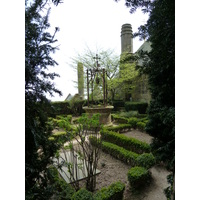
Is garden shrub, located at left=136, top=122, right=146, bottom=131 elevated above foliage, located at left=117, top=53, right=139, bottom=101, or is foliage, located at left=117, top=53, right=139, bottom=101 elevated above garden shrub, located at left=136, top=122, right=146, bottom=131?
foliage, located at left=117, top=53, right=139, bottom=101

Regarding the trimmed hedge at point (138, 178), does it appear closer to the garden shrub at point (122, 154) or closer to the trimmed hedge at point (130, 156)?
the trimmed hedge at point (130, 156)

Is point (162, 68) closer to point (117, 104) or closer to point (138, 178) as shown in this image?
point (138, 178)

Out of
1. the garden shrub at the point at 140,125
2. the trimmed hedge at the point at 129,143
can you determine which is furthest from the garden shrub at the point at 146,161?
the garden shrub at the point at 140,125

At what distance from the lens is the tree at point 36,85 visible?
1.26 meters

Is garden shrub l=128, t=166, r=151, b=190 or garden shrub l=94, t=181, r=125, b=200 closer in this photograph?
garden shrub l=94, t=181, r=125, b=200

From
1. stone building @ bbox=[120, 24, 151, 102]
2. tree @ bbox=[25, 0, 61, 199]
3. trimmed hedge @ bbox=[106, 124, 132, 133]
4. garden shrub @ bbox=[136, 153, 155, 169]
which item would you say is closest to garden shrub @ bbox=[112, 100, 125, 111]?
stone building @ bbox=[120, 24, 151, 102]

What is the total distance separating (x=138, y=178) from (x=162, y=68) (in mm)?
2159

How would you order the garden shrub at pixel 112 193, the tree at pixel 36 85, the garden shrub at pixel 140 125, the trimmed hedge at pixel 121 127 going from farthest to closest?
the garden shrub at pixel 140 125 → the trimmed hedge at pixel 121 127 → the garden shrub at pixel 112 193 → the tree at pixel 36 85

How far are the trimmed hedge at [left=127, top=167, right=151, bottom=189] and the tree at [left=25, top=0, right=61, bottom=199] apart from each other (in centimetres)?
176

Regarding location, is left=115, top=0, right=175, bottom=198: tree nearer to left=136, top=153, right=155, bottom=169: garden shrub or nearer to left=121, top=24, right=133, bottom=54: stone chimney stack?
left=136, top=153, right=155, bottom=169: garden shrub

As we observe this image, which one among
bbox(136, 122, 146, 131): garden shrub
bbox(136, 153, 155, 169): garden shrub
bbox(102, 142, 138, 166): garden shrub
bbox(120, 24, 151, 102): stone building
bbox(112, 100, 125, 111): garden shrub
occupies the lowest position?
bbox(102, 142, 138, 166): garden shrub

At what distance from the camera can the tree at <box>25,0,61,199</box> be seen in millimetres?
1260
